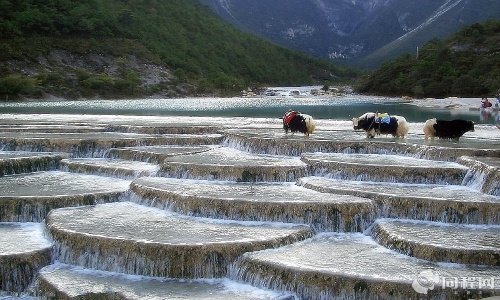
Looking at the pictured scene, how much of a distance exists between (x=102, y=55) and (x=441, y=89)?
42.4m

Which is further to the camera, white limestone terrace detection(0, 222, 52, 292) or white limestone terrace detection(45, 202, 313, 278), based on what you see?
white limestone terrace detection(0, 222, 52, 292)

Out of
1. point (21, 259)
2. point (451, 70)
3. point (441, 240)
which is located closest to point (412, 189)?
point (441, 240)

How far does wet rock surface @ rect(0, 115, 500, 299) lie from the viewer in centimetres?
823

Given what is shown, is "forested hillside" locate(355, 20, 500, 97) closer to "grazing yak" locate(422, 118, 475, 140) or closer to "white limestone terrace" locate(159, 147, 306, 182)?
"grazing yak" locate(422, 118, 475, 140)

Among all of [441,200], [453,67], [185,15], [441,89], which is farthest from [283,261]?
[185,15]

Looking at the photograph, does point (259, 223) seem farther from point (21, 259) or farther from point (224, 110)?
point (224, 110)

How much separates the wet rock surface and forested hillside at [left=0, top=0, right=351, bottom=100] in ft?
144

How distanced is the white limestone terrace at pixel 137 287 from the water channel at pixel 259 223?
Answer: 0.03 meters

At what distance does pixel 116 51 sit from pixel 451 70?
4334cm

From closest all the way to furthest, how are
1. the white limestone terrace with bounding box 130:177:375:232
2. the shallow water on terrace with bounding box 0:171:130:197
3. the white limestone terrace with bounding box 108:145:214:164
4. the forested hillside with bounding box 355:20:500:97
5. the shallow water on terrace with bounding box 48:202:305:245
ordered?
the shallow water on terrace with bounding box 48:202:305:245 → the white limestone terrace with bounding box 130:177:375:232 → the shallow water on terrace with bounding box 0:171:130:197 → the white limestone terrace with bounding box 108:145:214:164 → the forested hillside with bounding box 355:20:500:97

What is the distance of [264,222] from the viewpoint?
10.7 meters

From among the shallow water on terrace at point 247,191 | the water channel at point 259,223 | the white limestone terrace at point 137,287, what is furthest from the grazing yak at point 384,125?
the white limestone terrace at point 137,287

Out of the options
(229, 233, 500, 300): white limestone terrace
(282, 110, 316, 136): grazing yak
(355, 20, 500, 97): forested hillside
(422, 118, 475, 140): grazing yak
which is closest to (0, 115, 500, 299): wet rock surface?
(229, 233, 500, 300): white limestone terrace

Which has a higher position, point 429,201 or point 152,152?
point 152,152
